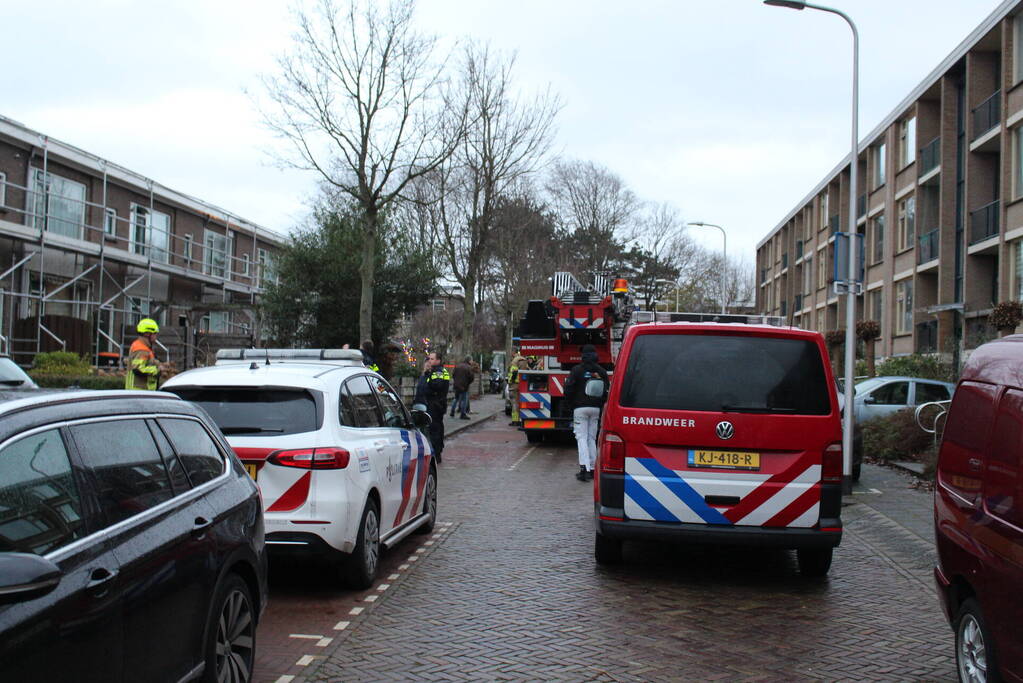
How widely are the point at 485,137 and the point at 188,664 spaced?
30.5 meters

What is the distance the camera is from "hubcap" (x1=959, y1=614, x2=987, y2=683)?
4383mm

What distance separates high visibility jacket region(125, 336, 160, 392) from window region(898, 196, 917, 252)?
3077 centimetres

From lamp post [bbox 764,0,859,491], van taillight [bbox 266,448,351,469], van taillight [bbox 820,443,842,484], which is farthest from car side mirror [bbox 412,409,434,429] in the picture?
lamp post [bbox 764,0,859,491]

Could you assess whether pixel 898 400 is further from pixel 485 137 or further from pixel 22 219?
pixel 22 219

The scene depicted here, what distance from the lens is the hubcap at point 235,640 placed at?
4.31 m

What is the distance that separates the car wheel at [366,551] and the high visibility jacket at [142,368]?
406 centimetres

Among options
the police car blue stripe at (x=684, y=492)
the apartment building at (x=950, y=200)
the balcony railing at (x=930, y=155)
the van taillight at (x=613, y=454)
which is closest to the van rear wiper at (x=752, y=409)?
the police car blue stripe at (x=684, y=492)

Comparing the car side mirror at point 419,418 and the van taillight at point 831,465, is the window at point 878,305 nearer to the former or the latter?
the car side mirror at point 419,418

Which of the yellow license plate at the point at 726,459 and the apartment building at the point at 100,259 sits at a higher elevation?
the apartment building at the point at 100,259

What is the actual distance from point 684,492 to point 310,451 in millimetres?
2772

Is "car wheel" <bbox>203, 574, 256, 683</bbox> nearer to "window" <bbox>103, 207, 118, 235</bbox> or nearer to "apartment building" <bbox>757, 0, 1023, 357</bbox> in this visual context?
"apartment building" <bbox>757, 0, 1023, 357</bbox>

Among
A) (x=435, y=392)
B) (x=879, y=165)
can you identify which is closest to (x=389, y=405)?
(x=435, y=392)

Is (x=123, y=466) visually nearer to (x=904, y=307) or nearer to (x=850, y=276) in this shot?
(x=850, y=276)

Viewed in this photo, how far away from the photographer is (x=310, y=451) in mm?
6449
